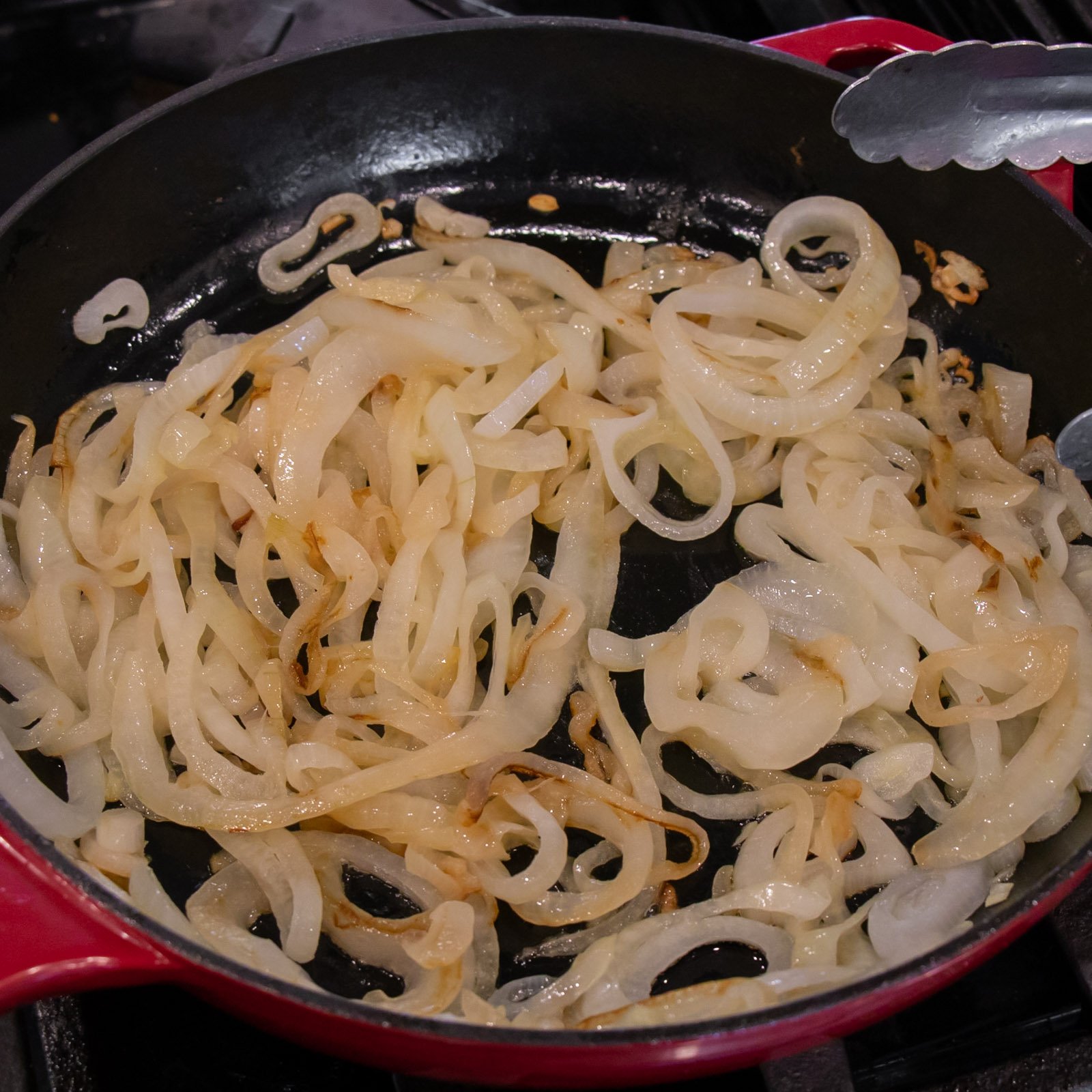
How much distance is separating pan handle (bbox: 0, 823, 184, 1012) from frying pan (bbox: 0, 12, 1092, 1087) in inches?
13.0

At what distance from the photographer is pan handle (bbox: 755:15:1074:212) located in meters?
2.26

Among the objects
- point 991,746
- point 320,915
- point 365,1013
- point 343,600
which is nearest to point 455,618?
point 343,600

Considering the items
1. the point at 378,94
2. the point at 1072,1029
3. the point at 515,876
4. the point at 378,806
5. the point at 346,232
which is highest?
the point at 378,94

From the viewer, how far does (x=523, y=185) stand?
2.47m

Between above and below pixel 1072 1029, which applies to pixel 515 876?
above

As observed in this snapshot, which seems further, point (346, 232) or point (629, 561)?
point (346, 232)

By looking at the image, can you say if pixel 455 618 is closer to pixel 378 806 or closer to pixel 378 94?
pixel 378 806

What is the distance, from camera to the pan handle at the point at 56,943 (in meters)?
1.27

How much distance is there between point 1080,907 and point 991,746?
27 cm

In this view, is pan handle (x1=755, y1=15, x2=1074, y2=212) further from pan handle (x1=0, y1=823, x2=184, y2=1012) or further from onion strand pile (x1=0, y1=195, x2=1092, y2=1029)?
pan handle (x1=0, y1=823, x2=184, y2=1012)

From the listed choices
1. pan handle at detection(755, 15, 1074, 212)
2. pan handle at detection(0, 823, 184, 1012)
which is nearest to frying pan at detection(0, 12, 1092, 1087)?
pan handle at detection(755, 15, 1074, 212)

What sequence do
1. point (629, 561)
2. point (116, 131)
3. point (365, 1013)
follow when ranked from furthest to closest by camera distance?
point (116, 131) → point (629, 561) → point (365, 1013)

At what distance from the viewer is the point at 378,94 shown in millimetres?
2375

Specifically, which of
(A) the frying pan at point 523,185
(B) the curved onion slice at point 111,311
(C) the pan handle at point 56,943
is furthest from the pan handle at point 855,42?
(C) the pan handle at point 56,943
